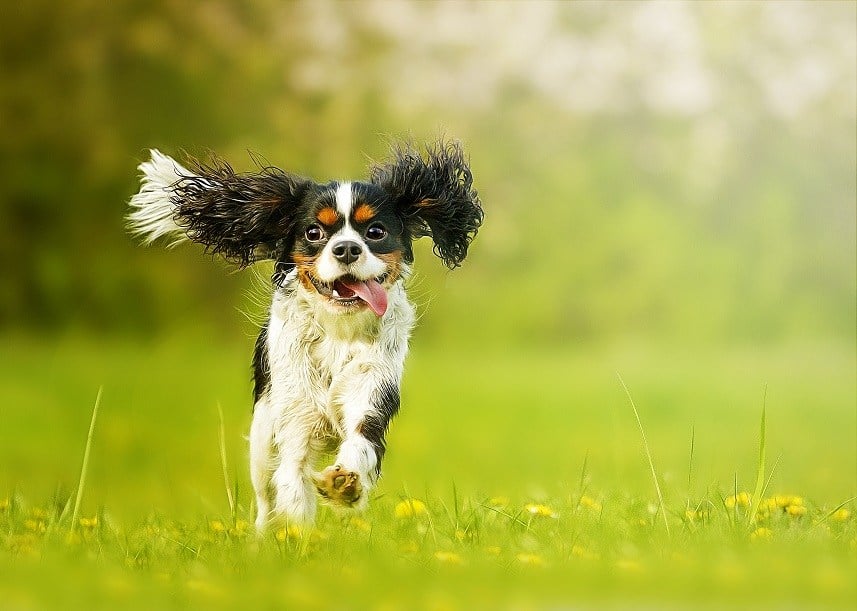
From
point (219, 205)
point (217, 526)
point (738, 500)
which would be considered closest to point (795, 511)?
point (738, 500)

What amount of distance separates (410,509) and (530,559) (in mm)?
889

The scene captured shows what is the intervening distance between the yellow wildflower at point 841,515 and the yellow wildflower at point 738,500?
1.04 ft

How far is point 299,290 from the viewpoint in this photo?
5.06 meters

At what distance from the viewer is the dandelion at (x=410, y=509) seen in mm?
4965

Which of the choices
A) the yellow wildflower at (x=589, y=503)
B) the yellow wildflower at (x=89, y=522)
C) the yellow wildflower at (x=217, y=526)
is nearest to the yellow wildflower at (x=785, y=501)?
the yellow wildflower at (x=589, y=503)

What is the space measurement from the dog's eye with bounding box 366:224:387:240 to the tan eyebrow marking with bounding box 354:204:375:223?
4 cm

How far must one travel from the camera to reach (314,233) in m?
4.98

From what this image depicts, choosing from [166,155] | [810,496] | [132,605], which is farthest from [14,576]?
[810,496]

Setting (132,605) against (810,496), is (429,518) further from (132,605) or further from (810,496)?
(810,496)

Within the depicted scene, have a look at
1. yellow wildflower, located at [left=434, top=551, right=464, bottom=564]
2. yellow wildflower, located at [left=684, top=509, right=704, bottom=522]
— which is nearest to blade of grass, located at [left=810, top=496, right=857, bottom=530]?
yellow wildflower, located at [left=684, top=509, right=704, bottom=522]

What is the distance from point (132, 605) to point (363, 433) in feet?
4.22

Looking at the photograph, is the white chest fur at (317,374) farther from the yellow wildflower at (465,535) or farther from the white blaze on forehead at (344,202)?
the yellow wildflower at (465,535)

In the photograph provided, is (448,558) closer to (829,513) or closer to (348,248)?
(348,248)

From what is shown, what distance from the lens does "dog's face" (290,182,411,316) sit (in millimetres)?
4762
